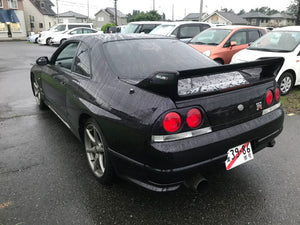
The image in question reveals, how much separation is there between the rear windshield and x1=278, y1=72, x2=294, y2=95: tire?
132 inches

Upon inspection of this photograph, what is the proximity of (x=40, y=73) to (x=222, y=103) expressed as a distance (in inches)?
135

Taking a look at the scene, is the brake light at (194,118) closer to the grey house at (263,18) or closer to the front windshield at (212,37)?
the front windshield at (212,37)

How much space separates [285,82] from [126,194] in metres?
4.89

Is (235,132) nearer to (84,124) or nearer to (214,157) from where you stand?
(214,157)

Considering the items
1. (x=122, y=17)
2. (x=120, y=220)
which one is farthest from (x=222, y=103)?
(x=122, y=17)

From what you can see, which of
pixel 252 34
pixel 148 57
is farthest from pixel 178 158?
pixel 252 34

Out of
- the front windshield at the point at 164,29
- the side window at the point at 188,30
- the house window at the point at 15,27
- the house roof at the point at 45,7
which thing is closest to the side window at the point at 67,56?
the front windshield at the point at 164,29

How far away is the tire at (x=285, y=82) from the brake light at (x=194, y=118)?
4.51m

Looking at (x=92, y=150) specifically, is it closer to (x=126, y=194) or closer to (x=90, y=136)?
(x=90, y=136)

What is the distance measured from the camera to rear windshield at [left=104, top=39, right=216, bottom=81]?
256 cm

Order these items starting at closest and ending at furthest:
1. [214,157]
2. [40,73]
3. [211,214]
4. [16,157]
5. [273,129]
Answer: [214,157], [211,214], [273,129], [16,157], [40,73]

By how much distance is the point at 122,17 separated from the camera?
71000mm

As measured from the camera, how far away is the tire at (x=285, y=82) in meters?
5.67

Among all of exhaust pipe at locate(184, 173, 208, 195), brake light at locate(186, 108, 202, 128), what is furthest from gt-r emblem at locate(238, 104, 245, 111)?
exhaust pipe at locate(184, 173, 208, 195)
